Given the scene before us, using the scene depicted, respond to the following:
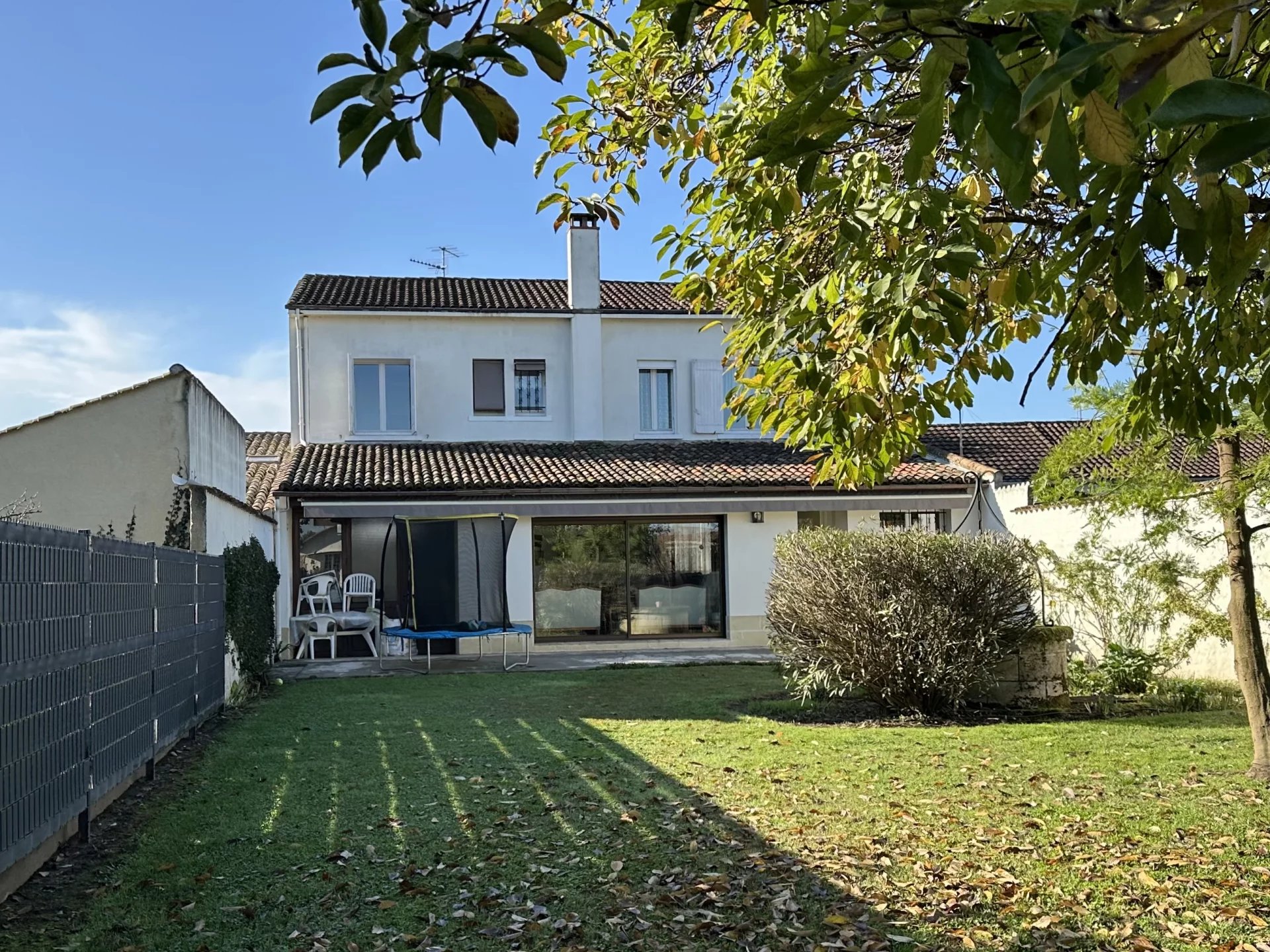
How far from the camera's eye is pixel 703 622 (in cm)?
2302

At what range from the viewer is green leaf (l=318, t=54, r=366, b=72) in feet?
7.77

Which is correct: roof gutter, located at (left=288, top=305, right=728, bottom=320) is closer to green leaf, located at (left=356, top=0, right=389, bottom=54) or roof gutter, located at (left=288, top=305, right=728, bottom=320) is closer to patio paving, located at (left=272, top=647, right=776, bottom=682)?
patio paving, located at (left=272, top=647, right=776, bottom=682)

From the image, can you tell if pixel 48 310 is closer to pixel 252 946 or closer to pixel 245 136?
pixel 245 136

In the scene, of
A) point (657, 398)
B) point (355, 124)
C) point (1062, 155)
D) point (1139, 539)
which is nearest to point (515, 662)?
point (657, 398)

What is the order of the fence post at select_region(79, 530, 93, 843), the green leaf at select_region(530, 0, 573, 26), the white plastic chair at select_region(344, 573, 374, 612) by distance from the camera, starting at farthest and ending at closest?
1. the white plastic chair at select_region(344, 573, 374, 612)
2. the fence post at select_region(79, 530, 93, 843)
3. the green leaf at select_region(530, 0, 573, 26)

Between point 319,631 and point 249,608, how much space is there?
18.4 ft

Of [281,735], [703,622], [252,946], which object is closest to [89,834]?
[252,946]

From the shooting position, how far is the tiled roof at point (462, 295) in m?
25.1

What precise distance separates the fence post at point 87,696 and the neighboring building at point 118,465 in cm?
532

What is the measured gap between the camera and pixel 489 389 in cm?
2553

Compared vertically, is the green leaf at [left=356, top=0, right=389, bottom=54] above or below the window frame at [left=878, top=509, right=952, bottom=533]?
above

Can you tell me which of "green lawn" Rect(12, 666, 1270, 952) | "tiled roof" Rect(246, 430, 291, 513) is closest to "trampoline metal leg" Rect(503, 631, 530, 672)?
"tiled roof" Rect(246, 430, 291, 513)

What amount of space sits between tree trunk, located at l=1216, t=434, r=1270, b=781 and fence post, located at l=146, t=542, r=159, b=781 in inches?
359

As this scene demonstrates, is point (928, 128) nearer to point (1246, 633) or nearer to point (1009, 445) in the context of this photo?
point (1246, 633)
